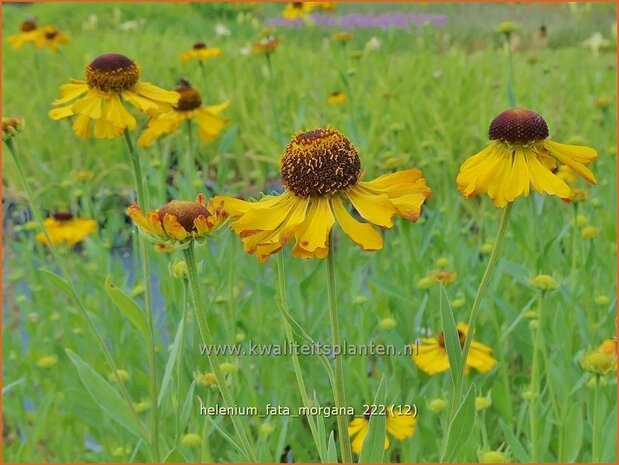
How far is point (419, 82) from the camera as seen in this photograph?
9.41 feet

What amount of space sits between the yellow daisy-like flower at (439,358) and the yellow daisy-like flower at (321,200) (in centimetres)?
52

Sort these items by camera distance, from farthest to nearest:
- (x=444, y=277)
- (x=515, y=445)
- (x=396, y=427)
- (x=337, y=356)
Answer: (x=444, y=277) < (x=396, y=427) < (x=515, y=445) < (x=337, y=356)

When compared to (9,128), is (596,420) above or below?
below

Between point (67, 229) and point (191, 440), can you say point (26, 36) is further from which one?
point (191, 440)

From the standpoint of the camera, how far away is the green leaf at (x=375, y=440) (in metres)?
0.63

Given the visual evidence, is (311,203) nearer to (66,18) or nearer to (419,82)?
(419,82)

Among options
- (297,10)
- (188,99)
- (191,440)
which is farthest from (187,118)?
(297,10)

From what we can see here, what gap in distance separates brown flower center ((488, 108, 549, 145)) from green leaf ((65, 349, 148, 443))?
49 centimetres

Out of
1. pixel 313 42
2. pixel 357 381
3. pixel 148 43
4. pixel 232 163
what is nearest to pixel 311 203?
pixel 357 381

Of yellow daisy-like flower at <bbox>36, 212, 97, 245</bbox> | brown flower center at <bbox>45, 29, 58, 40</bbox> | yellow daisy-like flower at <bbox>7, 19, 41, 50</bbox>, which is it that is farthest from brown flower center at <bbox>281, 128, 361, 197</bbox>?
brown flower center at <bbox>45, 29, 58, 40</bbox>

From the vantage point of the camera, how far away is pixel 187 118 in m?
1.46

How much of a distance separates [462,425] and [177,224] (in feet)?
0.89

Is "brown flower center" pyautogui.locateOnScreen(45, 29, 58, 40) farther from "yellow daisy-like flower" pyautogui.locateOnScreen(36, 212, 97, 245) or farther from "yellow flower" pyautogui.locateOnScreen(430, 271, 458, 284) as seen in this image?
"yellow flower" pyautogui.locateOnScreen(430, 271, 458, 284)

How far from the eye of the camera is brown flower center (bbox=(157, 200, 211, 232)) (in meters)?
0.68
